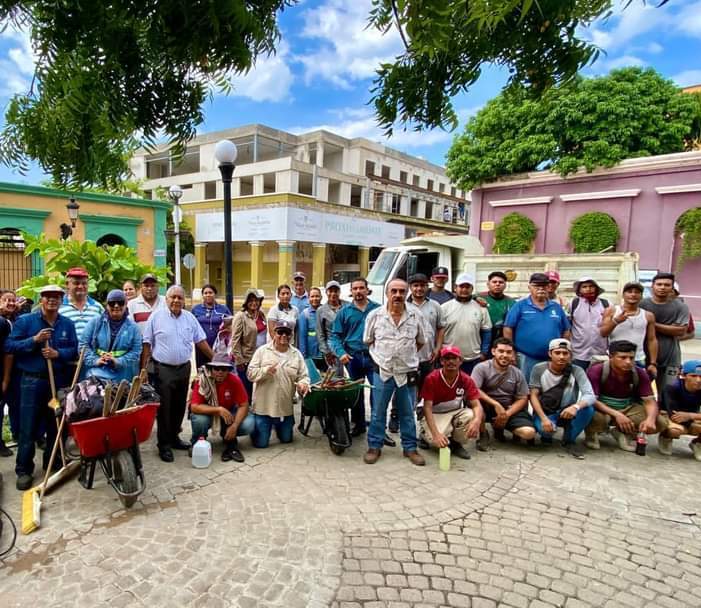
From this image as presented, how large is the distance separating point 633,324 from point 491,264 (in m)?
5.14

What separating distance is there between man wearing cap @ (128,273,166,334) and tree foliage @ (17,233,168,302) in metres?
0.42

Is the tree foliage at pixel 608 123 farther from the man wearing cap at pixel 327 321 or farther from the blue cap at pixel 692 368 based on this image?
the man wearing cap at pixel 327 321

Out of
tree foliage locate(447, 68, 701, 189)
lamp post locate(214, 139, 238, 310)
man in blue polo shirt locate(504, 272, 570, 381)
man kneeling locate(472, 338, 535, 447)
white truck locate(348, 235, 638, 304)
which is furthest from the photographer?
tree foliage locate(447, 68, 701, 189)

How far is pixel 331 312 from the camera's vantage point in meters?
5.41

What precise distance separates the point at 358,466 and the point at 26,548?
8.49 feet

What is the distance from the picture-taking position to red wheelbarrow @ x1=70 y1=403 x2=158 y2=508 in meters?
3.12

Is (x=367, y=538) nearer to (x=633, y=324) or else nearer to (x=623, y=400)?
(x=623, y=400)

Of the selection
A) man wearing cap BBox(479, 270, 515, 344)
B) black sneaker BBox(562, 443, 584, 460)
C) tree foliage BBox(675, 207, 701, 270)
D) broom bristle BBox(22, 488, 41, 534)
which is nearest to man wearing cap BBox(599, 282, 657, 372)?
man wearing cap BBox(479, 270, 515, 344)

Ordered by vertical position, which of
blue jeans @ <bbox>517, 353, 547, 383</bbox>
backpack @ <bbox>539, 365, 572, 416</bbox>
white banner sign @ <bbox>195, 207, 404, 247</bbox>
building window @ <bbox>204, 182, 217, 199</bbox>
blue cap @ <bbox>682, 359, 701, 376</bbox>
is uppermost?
building window @ <bbox>204, 182, 217, 199</bbox>

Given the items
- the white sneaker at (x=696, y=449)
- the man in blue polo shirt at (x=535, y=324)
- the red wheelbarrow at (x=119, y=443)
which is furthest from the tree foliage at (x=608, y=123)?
the red wheelbarrow at (x=119, y=443)

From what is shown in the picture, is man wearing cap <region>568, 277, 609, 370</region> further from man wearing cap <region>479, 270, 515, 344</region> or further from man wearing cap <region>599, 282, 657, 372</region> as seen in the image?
man wearing cap <region>479, 270, 515, 344</region>

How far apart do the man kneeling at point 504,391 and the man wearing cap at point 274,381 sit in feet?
6.44

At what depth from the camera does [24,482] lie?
11.6 ft

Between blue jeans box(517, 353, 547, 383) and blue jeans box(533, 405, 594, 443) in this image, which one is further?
blue jeans box(517, 353, 547, 383)
